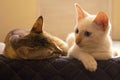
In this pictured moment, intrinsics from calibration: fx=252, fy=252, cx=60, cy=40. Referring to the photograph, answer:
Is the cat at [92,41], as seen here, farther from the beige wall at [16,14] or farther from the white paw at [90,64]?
the beige wall at [16,14]

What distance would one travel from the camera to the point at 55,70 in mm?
1188

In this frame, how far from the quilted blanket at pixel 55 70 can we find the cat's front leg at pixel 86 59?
0.07 feet

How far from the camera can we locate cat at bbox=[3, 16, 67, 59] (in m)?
1.23

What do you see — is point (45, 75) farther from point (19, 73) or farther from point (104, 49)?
point (104, 49)

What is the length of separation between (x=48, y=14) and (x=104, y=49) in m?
1.34

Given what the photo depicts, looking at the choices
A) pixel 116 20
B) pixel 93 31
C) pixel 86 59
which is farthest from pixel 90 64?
pixel 116 20

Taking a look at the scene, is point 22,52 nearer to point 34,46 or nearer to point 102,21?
point 34,46

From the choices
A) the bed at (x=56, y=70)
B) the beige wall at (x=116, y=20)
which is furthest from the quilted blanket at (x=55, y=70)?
the beige wall at (x=116, y=20)

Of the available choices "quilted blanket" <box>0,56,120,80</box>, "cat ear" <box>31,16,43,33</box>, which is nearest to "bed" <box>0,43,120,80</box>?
"quilted blanket" <box>0,56,120,80</box>

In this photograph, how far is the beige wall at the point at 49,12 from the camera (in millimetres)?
2480

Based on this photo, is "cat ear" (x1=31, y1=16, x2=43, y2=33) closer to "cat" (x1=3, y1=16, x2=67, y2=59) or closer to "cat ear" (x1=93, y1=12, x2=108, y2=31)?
"cat" (x1=3, y1=16, x2=67, y2=59)

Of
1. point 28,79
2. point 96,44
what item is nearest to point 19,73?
point 28,79

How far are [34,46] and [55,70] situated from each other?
0.16 m

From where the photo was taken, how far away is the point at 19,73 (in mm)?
1198
